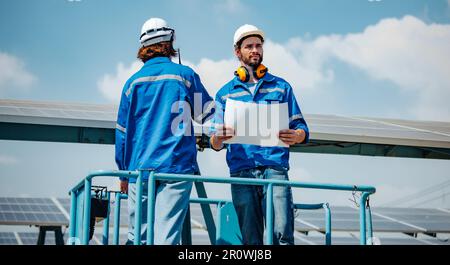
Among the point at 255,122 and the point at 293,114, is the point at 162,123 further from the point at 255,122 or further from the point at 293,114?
the point at 293,114

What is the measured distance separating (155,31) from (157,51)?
0.46ft

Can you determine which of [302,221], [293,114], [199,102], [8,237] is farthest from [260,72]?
[8,237]

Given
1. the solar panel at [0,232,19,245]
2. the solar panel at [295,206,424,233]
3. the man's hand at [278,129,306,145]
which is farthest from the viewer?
the solar panel at [0,232,19,245]

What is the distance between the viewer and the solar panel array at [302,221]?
13.9m

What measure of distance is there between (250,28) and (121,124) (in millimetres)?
1294

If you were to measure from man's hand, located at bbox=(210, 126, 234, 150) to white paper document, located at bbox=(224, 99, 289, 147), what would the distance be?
0.04 m

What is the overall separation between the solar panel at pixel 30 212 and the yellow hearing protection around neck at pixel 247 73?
9071mm

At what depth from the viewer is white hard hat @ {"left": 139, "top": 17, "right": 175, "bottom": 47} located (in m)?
4.91

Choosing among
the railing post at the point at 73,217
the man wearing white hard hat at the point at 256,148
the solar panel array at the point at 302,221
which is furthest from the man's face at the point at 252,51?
the solar panel array at the point at 302,221

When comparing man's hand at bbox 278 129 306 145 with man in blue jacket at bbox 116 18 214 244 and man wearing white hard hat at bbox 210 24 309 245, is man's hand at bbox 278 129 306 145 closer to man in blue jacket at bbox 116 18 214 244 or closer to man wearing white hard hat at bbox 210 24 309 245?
man wearing white hard hat at bbox 210 24 309 245

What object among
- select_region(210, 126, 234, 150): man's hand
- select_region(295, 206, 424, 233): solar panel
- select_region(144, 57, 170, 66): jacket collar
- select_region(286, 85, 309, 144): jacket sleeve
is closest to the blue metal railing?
select_region(210, 126, 234, 150): man's hand

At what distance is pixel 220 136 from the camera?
16.9 ft
